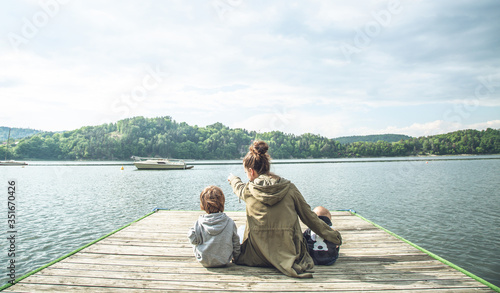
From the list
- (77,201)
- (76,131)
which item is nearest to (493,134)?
(77,201)

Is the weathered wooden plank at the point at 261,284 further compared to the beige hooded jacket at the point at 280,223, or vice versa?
the beige hooded jacket at the point at 280,223

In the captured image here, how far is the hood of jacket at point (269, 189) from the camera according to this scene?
168 inches

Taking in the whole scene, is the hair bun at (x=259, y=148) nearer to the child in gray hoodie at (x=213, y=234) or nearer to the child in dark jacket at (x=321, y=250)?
the child in gray hoodie at (x=213, y=234)

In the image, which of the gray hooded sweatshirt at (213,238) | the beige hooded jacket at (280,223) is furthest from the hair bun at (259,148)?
the gray hooded sweatshirt at (213,238)

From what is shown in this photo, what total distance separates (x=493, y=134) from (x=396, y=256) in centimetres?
21359

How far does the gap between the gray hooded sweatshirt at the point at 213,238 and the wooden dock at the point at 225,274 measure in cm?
21

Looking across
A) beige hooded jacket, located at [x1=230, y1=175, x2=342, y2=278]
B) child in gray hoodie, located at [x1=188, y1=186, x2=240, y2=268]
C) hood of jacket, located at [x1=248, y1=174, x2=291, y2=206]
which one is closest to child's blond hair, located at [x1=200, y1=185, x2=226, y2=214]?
child in gray hoodie, located at [x1=188, y1=186, x2=240, y2=268]

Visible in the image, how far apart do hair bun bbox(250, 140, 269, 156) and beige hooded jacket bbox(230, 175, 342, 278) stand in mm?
370

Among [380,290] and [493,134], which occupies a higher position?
[493,134]

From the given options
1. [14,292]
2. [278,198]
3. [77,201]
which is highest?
[278,198]

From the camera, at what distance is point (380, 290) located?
4070 millimetres

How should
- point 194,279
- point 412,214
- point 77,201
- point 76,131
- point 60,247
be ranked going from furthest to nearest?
point 76,131, point 77,201, point 412,214, point 60,247, point 194,279

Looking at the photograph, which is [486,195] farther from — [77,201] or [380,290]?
[77,201]

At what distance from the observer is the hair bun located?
4.41m
